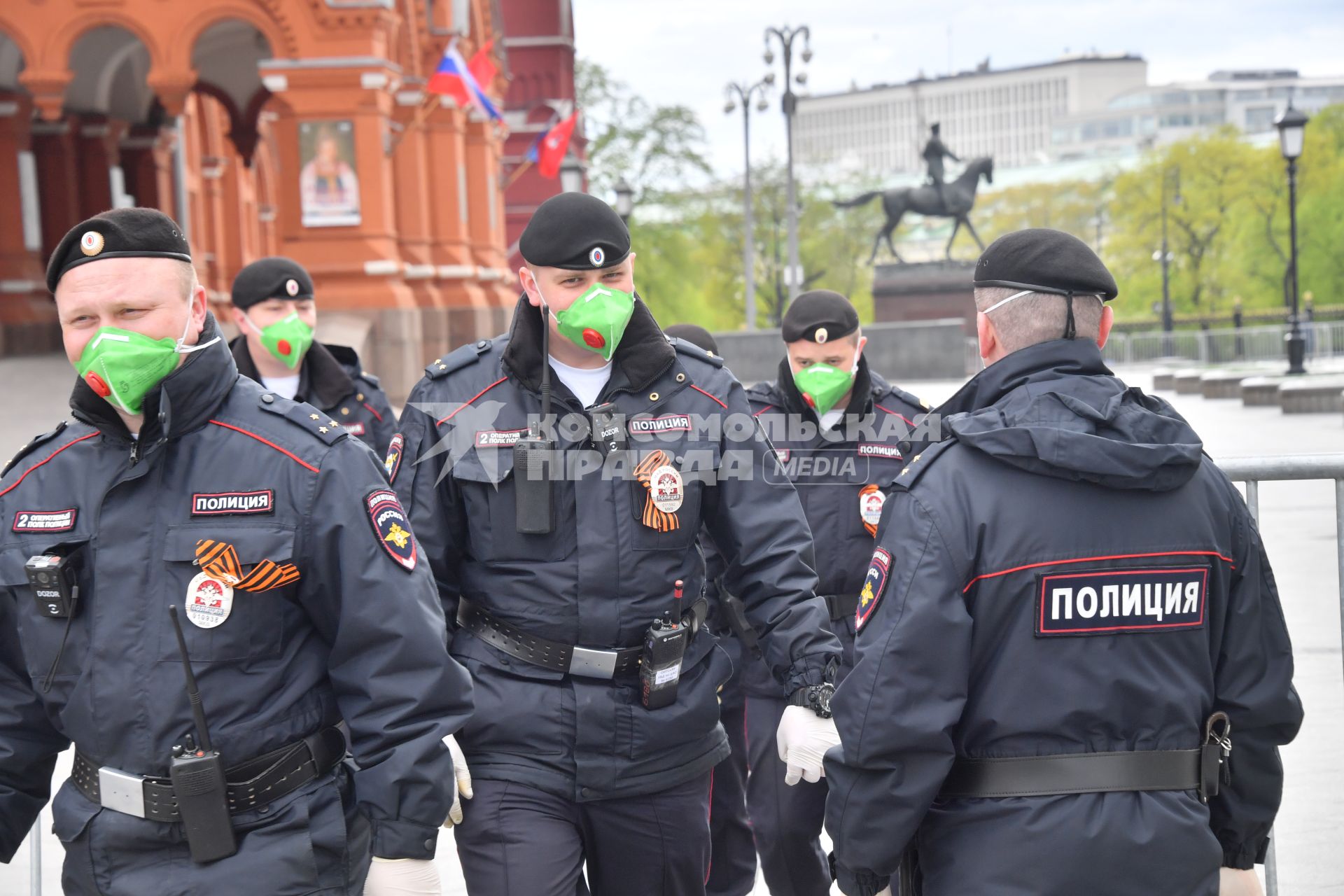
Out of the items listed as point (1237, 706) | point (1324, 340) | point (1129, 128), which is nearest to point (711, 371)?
point (1237, 706)

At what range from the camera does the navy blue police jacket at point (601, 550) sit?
12.2 feet

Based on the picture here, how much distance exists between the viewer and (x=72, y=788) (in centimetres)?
296

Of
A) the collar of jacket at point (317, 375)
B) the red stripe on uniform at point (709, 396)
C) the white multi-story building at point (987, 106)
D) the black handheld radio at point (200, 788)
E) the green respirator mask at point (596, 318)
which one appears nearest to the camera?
the black handheld radio at point (200, 788)

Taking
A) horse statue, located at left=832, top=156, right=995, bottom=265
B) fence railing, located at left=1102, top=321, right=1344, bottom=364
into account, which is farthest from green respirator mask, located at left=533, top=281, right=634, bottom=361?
fence railing, located at left=1102, top=321, right=1344, bottom=364

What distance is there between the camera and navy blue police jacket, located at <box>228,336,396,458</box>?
286 inches

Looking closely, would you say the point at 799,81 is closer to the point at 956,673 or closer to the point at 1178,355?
the point at 1178,355

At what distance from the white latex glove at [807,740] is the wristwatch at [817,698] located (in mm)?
13

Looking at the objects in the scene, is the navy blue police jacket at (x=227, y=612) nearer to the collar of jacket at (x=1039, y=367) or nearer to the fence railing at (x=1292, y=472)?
the collar of jacket at (x=1039, y=367)

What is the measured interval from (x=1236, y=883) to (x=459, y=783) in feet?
6.02

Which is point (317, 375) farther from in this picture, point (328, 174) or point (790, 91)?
point (790, 91)

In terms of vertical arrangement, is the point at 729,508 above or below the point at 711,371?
below

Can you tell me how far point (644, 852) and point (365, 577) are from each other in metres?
1.33

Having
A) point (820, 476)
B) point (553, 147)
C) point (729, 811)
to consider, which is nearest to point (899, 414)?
point (820, 476)

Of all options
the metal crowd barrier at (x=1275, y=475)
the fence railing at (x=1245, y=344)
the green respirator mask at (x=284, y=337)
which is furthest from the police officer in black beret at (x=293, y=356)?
the fence railing at (x=1245, y=344)
